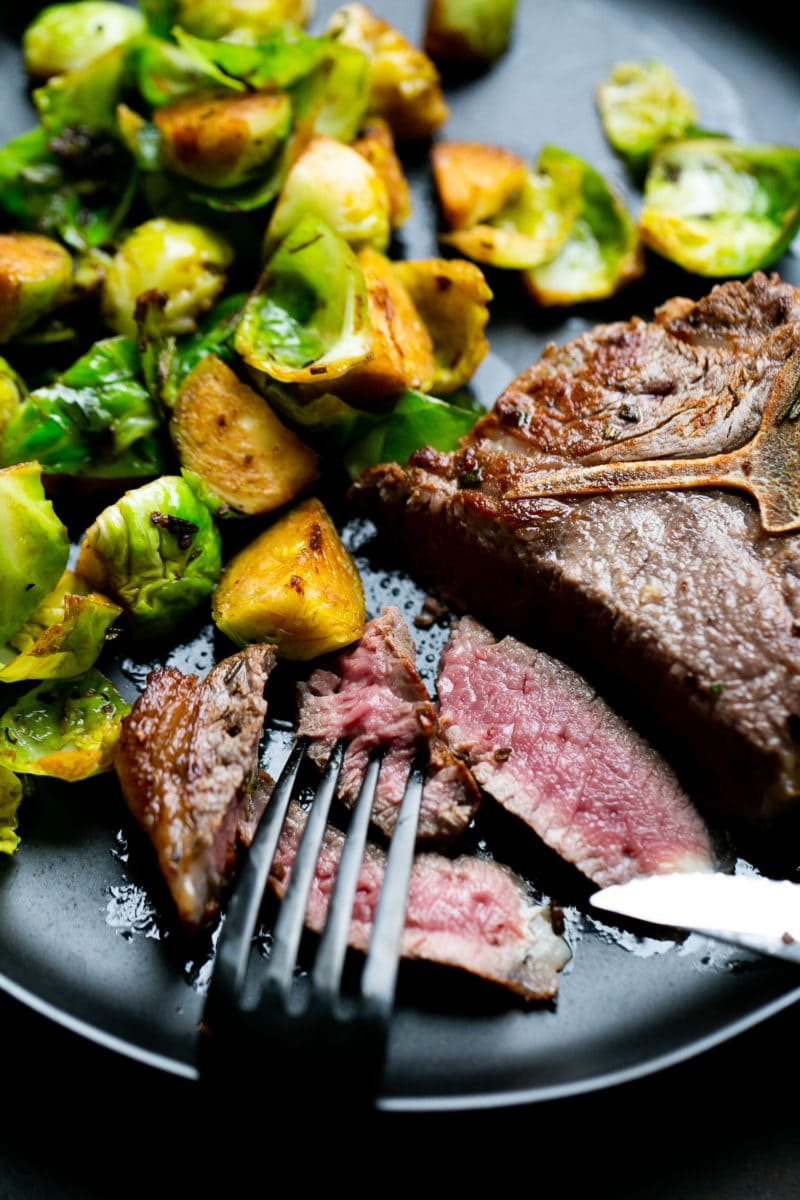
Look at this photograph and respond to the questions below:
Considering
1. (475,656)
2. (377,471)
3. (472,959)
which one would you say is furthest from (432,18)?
(472,959)

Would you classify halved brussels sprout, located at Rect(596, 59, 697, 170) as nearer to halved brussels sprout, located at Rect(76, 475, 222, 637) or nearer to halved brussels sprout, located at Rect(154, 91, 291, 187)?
halved brussels sprout, located at Rect(154, 91, 291, 187)

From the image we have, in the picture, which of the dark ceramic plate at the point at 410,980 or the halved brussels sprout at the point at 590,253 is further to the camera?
→ the halved brussels sprout at the point at 590,253

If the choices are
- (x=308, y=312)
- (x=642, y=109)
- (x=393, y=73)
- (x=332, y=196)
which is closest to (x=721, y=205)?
(x=642, y=109)

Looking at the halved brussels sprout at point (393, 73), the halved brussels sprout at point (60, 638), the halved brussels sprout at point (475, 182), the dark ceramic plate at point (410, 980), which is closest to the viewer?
the dark ceramic plate at point (410, 980)

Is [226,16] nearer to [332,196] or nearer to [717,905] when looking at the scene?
[332,196]

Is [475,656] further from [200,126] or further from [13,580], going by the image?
[200,126]

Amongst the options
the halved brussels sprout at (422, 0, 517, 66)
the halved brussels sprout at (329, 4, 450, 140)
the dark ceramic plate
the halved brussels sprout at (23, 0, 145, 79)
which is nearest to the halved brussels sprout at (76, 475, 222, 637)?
the dark ceramic plate

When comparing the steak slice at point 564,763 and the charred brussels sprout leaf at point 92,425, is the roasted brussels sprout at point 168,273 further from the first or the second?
the steak slice at point 564,763

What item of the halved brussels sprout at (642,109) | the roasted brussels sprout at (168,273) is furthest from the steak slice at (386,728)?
the halved brussels sprout at (642,109)
